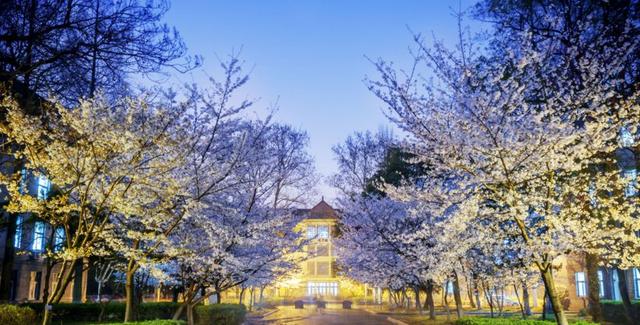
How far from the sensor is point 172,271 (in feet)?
56.9

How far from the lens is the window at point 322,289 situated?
7100 centimetres

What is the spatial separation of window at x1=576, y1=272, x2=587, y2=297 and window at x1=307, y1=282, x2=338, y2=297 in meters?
40.4

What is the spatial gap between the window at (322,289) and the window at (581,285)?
133 ft

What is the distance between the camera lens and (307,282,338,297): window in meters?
71.0

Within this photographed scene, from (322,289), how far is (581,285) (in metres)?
41.9

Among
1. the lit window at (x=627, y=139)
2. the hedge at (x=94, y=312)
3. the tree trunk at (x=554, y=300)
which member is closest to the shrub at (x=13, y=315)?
the hedge at (x=94, y=312)

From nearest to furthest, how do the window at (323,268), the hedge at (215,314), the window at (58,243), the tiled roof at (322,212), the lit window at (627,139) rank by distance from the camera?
the lit window at (627,139) → the hedge at (215,314) → the window at (58,243) → the window at (323,268) → the tiled roof at (322,212)

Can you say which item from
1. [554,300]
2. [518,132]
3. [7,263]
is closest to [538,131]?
[518,132]

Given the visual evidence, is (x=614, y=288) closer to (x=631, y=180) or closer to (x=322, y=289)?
(x=631, y=180)

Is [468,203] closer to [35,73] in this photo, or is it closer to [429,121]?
[429,121]

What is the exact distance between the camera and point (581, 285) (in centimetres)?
3422

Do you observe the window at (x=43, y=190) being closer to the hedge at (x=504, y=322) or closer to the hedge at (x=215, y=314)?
the hedge at (x=215, y=314)

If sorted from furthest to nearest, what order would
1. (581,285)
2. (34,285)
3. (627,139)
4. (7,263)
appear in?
1. (581,285)
2. (34,285)
3. (7,263)
4. (627,139)

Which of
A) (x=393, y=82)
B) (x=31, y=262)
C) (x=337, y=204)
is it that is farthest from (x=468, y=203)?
(x=31, y=262)
